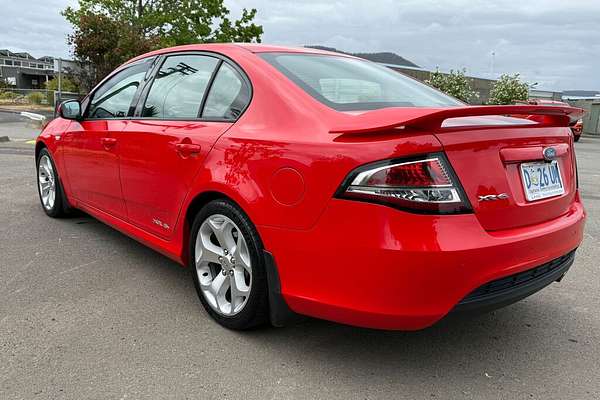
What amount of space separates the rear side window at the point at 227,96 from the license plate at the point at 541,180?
4.64ft

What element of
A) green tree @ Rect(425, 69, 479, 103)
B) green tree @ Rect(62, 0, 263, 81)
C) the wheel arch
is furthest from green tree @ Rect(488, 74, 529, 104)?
the wheel arch

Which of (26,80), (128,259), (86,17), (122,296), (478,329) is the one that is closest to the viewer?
(478,329)

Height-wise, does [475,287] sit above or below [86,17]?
below

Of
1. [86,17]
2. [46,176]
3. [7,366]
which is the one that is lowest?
[7,366]

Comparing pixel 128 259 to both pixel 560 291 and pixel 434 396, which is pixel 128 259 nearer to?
pixel 434 396

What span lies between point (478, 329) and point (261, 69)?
6.20ft

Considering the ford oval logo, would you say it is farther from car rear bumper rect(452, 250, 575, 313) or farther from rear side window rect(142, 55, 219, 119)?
rear side window rect(142, 55, 219, 119)

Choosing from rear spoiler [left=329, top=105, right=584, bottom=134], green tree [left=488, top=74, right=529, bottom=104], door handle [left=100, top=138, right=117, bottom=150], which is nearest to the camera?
rear spoiler [left=329, top=105, right=584, bottom=134]

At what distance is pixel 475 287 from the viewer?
2.07 metres

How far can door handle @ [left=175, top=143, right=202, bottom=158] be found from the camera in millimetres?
2793

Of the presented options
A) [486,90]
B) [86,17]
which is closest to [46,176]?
[86,17]

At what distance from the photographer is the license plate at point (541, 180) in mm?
2289

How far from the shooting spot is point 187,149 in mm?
2857

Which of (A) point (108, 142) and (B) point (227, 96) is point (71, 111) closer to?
(A) point (108, 142)
